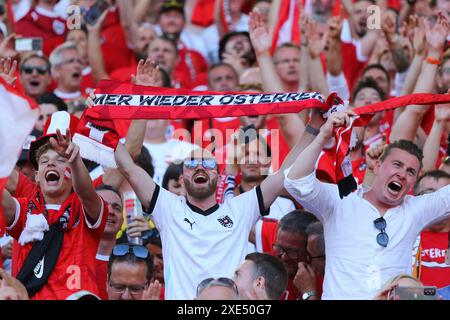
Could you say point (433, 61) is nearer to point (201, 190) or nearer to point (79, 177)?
point (201, 190)

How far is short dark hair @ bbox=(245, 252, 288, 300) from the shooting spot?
22.8 feet

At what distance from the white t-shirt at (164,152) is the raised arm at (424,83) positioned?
5.63ft

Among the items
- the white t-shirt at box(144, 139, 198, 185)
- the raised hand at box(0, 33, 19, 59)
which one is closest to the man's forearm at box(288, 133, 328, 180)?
the white t-shirt at box(144, 139, 198, 185)

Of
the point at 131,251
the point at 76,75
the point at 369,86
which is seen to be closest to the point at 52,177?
the point at 131,251

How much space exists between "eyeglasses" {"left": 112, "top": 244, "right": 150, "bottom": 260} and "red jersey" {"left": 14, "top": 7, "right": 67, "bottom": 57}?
506 centimetres

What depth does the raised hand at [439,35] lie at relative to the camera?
9.84m

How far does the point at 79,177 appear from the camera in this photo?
7.52 m

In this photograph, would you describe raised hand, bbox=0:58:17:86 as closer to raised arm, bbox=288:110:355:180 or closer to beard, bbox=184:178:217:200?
beard, bbox=184:178:217:200

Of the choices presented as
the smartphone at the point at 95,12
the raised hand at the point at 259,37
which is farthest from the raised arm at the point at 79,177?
the smartphone at the point at 95,12

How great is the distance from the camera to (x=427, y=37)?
9.97 m

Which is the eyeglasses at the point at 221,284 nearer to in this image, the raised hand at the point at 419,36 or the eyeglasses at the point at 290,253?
the eyeglasses at the point at 290,253

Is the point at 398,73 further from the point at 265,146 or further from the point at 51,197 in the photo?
the point at 51,197
